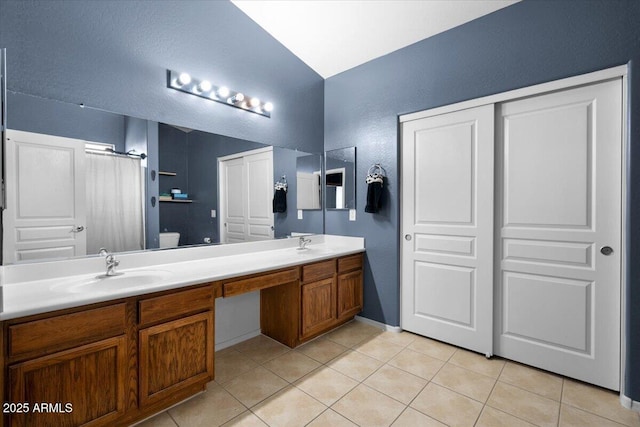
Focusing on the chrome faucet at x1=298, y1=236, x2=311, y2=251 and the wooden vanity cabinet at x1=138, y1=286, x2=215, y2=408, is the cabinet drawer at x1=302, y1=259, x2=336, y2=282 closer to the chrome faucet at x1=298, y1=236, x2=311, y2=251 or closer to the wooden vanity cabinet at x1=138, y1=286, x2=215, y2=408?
the chrome faucet at x1=298, y1=236, x2=311, y2=251

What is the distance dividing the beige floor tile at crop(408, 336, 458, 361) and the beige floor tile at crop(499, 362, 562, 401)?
0.39 metres

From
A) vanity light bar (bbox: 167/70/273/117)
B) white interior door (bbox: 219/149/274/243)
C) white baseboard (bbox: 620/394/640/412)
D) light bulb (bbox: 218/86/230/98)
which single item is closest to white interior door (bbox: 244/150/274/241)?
white interior door (bbox: 219/149/274/243)

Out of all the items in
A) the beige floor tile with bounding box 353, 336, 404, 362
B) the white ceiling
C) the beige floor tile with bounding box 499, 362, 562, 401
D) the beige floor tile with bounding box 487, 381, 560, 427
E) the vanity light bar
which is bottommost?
the beige floor tile with bounding box 487, 381, 560, 427

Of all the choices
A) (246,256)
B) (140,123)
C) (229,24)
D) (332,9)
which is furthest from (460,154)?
(140,123)

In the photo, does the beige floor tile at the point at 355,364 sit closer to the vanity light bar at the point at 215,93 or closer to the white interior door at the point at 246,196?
the white interior door at the point at 246,196

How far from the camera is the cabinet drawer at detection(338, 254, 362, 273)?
2744mm

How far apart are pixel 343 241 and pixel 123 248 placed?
1977 mm

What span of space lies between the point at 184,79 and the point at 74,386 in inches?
75.1

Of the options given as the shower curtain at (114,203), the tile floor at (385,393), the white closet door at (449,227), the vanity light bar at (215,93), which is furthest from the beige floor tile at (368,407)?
the vanity light bar at (215,93)

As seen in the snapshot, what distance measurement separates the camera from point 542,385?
A: 1.96 metres

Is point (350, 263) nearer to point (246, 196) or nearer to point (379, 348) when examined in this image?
point (379, 348)

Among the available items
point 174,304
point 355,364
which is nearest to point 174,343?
point 174,304

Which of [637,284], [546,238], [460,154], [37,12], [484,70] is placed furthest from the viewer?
[460,154]

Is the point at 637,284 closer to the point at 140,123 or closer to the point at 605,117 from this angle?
the point at 605,117
